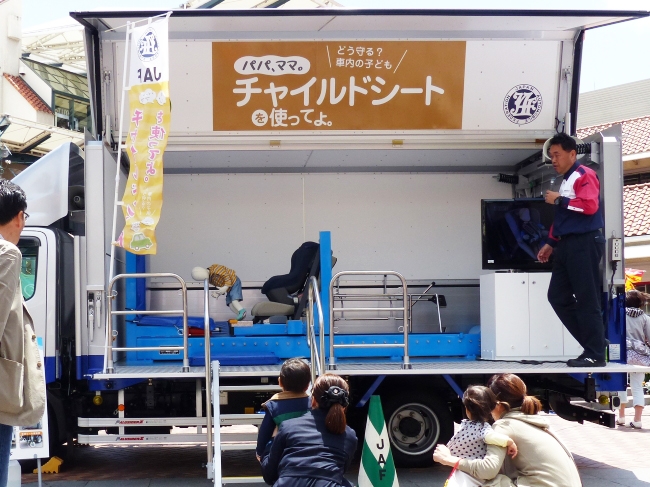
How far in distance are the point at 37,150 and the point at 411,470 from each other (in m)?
23.8

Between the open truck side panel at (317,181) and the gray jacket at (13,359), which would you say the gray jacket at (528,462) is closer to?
the gray jacket at (13,359)

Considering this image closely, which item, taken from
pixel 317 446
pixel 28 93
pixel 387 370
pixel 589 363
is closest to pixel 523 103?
pixel 589 363

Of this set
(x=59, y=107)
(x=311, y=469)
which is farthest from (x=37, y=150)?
(x=311, y=469)

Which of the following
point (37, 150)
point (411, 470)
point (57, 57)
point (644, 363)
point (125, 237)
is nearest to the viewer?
point (125, 237)

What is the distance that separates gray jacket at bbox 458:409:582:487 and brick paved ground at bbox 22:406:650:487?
3.00 meters

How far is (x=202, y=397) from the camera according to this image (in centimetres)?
762

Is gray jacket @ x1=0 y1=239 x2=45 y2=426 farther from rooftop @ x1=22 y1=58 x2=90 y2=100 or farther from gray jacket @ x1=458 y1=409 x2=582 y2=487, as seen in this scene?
rooftop @ x1=22 y1=58 x2=90 y2=100

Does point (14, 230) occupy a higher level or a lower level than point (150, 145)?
lower

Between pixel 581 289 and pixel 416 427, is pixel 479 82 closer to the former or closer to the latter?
pixel 581 289

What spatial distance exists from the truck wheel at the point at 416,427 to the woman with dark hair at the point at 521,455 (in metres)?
3.08

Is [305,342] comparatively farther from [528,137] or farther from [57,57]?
[57,57]

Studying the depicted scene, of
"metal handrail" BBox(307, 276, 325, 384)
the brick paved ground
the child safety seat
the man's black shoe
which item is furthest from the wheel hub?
the child safety seat

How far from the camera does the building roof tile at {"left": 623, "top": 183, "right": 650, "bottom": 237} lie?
23.6m

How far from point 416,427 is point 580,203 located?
102 inches
